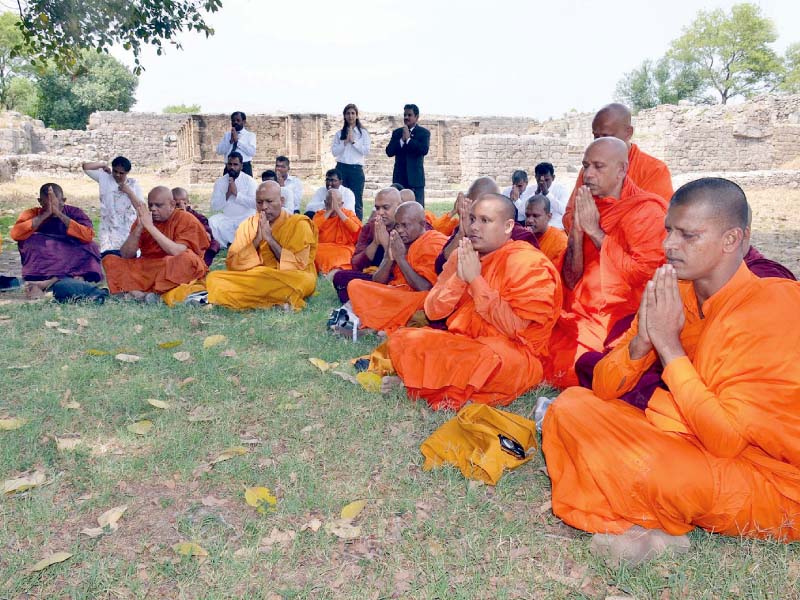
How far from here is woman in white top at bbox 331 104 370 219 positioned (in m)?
11.0

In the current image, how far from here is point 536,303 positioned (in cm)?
401

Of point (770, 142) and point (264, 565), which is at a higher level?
point (770, 142)

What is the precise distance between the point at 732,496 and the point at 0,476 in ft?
10.4

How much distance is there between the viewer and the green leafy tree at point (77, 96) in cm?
3375

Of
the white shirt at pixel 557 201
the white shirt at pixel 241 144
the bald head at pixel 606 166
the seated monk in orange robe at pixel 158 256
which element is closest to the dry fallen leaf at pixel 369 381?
the bald head at pixel 606 166

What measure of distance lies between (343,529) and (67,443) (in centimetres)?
166

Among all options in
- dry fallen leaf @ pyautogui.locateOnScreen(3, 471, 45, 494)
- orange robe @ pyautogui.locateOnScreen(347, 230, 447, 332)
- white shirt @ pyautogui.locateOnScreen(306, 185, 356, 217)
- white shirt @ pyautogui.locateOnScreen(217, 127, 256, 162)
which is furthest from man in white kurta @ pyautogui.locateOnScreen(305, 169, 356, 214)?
dry fallen leaf @ pyautogui.locateOnScreen(3, 471, 45, 494)

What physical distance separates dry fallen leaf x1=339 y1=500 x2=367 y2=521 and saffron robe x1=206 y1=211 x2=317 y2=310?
3.62 meters

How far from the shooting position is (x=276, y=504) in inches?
116

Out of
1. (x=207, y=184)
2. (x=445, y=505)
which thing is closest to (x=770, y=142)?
(x=207, y=184)

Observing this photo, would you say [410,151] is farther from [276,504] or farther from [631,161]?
[276,504]

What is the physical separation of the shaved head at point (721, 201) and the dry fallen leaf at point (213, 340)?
143 inches

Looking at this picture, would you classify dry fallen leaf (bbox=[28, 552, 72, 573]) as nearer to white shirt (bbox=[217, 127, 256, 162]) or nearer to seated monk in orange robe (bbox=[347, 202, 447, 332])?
seated monk in orange robe (bbox=[347, 202, 447, 332])

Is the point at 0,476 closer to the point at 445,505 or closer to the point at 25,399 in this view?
the point at 25,399
